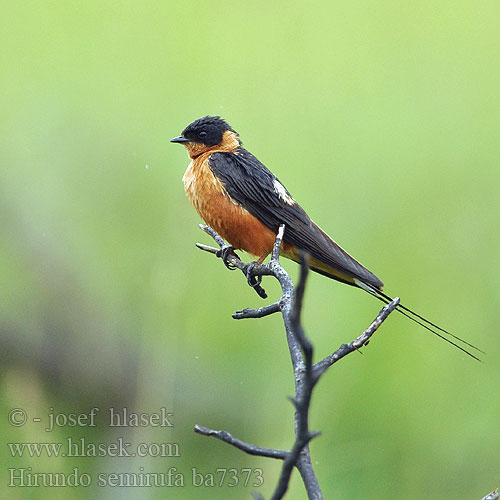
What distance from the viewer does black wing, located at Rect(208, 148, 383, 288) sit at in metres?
2.16

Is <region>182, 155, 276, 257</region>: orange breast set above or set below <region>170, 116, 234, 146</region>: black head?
below

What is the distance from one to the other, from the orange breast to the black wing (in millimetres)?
19

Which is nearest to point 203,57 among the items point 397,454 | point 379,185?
point 379,185

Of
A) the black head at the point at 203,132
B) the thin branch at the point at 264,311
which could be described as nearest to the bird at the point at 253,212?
the black head at the point at 203,132

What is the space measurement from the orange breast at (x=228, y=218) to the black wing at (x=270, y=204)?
0.02 m

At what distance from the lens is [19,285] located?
3.08m

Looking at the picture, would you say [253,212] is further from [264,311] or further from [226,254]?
[264,311]

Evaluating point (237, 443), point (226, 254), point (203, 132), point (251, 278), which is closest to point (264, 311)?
point (237, 443)

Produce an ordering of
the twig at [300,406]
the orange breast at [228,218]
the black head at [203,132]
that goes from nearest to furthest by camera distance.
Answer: the twig at [300,406], the orange breast at [228,218], the black head at [203,132]

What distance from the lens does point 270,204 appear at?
230 centimetres

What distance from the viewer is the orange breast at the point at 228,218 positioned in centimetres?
228

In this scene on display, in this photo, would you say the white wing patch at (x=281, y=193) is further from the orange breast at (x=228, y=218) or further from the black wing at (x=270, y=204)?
the orange breast at (x=228, y=218)

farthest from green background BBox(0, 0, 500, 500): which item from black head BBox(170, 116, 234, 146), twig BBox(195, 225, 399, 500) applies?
twig BBox(195, 225, 399, 500)

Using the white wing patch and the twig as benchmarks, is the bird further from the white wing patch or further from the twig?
the twig
